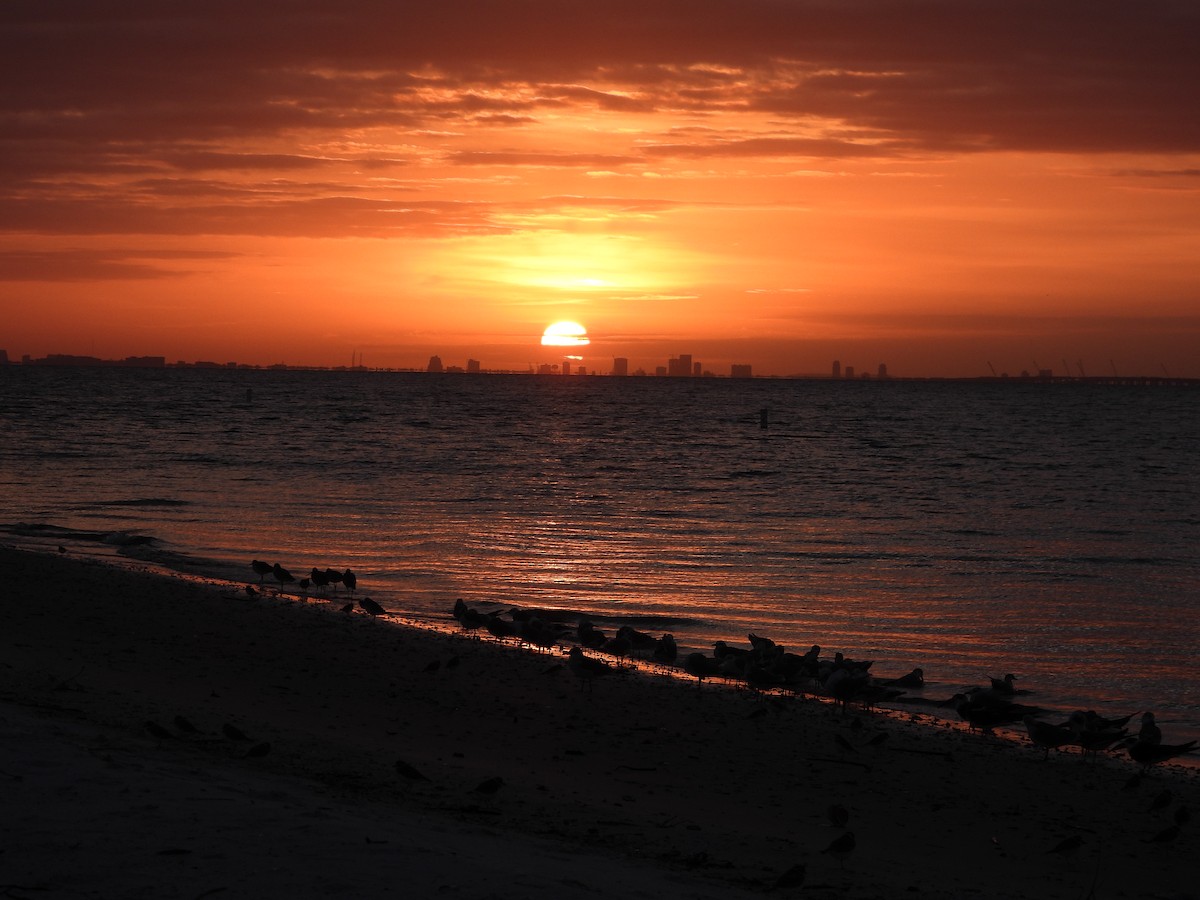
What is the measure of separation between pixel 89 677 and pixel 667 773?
16.0 feet

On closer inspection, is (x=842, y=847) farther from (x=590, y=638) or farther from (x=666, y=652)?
(x=590, y=638)

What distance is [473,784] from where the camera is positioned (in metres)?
7.50

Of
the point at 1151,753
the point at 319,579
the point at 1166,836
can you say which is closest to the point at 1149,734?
the point at 1151,753

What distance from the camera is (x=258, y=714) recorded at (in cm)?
882

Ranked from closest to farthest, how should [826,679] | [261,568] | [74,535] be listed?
[826,679], [261,568], [74,535]

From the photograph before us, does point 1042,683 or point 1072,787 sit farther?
point 1042,683

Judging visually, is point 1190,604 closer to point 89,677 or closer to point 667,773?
point 667,773

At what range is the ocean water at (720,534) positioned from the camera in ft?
46.2

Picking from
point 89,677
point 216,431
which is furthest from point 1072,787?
point 216,431

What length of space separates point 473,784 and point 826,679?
4.47 metres

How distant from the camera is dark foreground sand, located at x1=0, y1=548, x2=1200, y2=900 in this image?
208 inches

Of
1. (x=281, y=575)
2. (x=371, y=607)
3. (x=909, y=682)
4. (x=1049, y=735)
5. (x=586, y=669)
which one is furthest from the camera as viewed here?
(x=281, y=575)

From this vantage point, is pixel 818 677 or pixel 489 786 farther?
pixel 818 677

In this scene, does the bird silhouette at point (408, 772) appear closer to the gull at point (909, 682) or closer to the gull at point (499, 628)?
the gull at point (499, 628)
